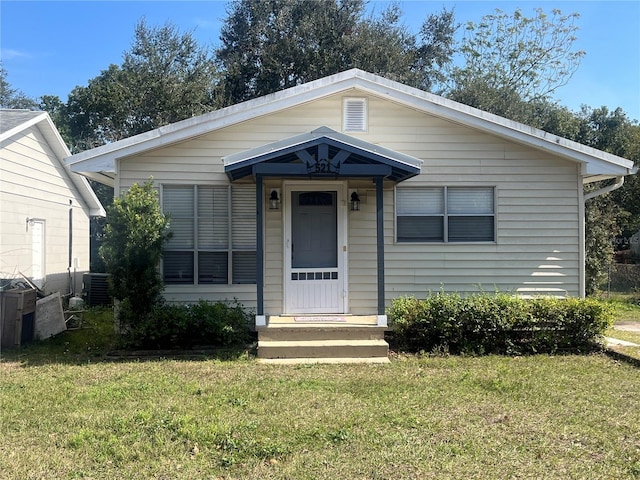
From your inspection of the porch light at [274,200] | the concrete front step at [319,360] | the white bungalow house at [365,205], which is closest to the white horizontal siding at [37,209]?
the white bungalow house at [365,205]

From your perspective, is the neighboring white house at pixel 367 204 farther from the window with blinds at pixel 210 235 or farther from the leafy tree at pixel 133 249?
the leafy tree at pixel 133 249

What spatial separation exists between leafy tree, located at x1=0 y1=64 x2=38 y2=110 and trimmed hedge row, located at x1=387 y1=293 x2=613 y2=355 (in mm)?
27551

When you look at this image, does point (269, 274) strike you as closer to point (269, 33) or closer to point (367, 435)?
point (367, 435)

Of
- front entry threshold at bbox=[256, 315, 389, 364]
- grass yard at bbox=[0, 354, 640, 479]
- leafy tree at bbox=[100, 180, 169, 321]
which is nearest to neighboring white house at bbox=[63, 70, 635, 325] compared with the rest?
front entry threshold at bbox=[256, 315, 389, 364]

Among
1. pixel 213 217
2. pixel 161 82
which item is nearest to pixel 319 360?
pixel 213 217

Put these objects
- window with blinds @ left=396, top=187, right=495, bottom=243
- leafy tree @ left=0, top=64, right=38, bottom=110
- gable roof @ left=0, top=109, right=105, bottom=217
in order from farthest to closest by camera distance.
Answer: leafy tree @ left=0, top=64, right=38, bottom=110 < gable roof @ left=0, top=109, right=105, bottom=217 < window with blinds @ left=396, top=187, right=495, bottom=243

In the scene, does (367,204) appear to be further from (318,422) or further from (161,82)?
(161,82)

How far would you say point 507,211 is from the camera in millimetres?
8188

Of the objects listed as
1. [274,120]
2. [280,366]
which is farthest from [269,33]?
[280,366]

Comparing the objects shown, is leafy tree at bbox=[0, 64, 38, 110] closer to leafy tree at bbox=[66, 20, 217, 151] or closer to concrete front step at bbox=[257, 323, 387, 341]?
leafy tree at bbox=[66, 20, 217, 151]

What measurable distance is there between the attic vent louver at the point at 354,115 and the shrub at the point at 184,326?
11.3 feet

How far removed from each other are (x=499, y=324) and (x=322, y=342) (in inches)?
97.3

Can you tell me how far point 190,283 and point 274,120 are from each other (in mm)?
2895

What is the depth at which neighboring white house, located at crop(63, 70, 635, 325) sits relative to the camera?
785 cm
